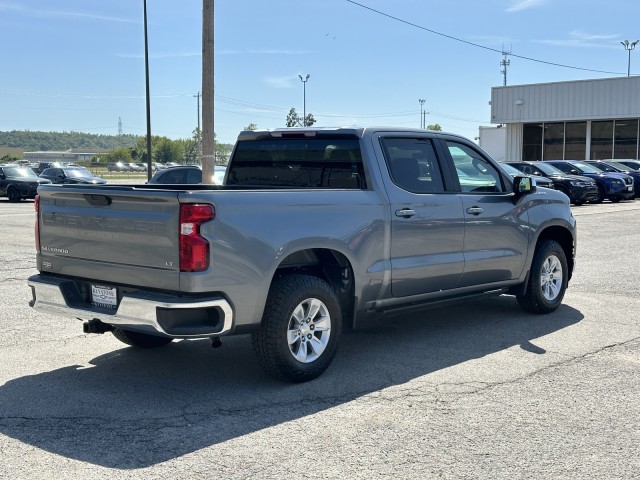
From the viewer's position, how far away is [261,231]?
5.41 meters

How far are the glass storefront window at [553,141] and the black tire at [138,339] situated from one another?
4363cm

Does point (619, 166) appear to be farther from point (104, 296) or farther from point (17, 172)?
point (104, 296)

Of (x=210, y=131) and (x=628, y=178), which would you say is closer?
(x=210, y=131)

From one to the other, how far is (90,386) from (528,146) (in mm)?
46070

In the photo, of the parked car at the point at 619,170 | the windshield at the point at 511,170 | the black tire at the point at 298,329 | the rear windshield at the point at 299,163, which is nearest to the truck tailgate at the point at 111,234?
the black tire at the point at 298,329

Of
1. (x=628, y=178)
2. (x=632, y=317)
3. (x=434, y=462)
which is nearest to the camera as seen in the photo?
(x=434, y=462)

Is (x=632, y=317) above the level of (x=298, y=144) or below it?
below

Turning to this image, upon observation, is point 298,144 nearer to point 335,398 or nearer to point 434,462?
point 335,398

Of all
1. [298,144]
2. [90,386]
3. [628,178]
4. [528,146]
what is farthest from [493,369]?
[528,146]

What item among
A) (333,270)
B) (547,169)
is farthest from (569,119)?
(333,270)

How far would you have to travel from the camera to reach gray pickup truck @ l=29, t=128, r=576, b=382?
519cm

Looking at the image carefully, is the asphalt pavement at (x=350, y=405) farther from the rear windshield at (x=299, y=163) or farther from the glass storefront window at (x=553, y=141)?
the glass storefront window at (x=553, y=141)

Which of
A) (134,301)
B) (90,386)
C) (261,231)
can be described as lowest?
(90,386)

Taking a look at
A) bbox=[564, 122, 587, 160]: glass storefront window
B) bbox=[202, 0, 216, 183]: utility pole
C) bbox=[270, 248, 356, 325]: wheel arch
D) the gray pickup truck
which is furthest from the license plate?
bbox=[564, 122, 587, 160]: glass storefront window
